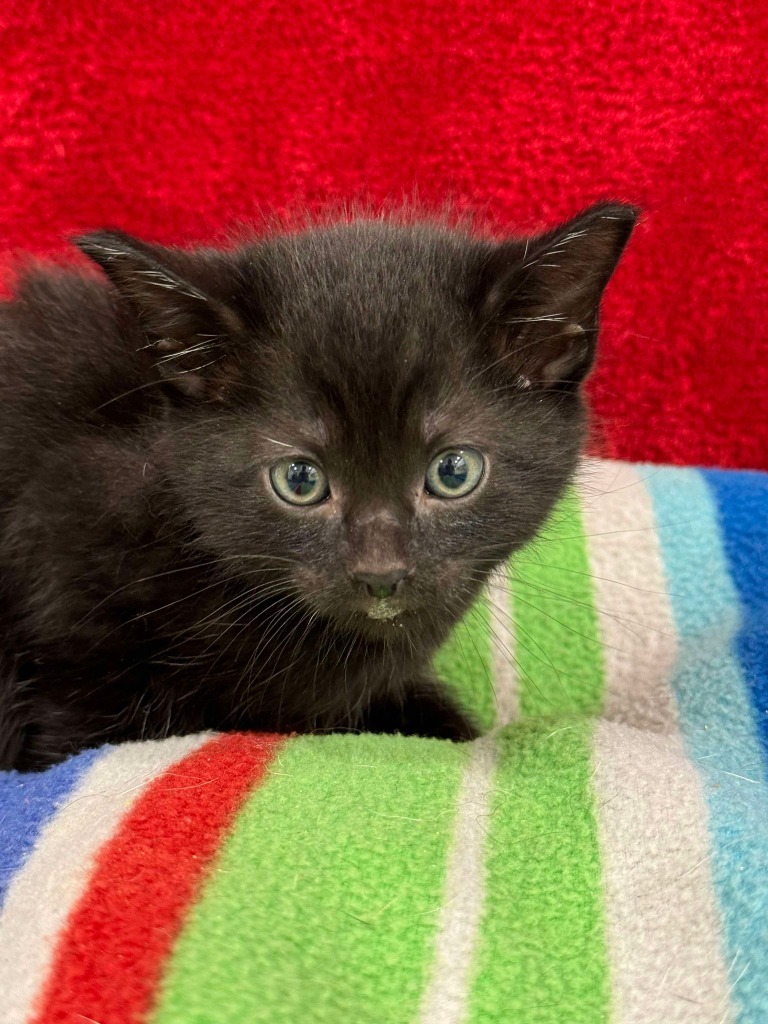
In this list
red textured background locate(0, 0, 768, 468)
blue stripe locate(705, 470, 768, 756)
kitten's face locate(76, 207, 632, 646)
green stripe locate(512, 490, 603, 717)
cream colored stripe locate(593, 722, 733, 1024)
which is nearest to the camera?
cream colored stripe locate(593, 722, 733, 1024)

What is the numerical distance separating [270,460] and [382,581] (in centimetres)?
21

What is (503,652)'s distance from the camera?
67.9 inches

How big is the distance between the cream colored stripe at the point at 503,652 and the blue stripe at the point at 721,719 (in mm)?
251

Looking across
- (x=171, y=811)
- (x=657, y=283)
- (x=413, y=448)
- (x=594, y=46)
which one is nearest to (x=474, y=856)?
(x=171, y=811)

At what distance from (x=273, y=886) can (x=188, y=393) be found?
59 cm

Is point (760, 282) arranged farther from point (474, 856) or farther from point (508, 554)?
point (474, 856)

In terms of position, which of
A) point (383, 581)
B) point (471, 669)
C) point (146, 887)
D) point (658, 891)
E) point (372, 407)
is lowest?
point (471, 669)

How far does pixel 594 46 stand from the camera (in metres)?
1.86

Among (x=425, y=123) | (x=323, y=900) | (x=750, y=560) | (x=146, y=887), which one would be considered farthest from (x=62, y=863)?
(x=425, y=123)

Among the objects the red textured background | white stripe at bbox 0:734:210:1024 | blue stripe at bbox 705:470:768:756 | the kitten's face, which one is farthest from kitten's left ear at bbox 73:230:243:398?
blue stripe at bbox 705:470:768:756

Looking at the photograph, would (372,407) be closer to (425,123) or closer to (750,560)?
(750,560)

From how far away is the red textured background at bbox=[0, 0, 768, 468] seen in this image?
6.06 feet

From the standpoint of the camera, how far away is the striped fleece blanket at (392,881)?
0.91m

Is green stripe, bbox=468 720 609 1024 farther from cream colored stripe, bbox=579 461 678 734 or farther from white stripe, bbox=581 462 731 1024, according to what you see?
cream colored stripe, bbox=579 461 678 734
